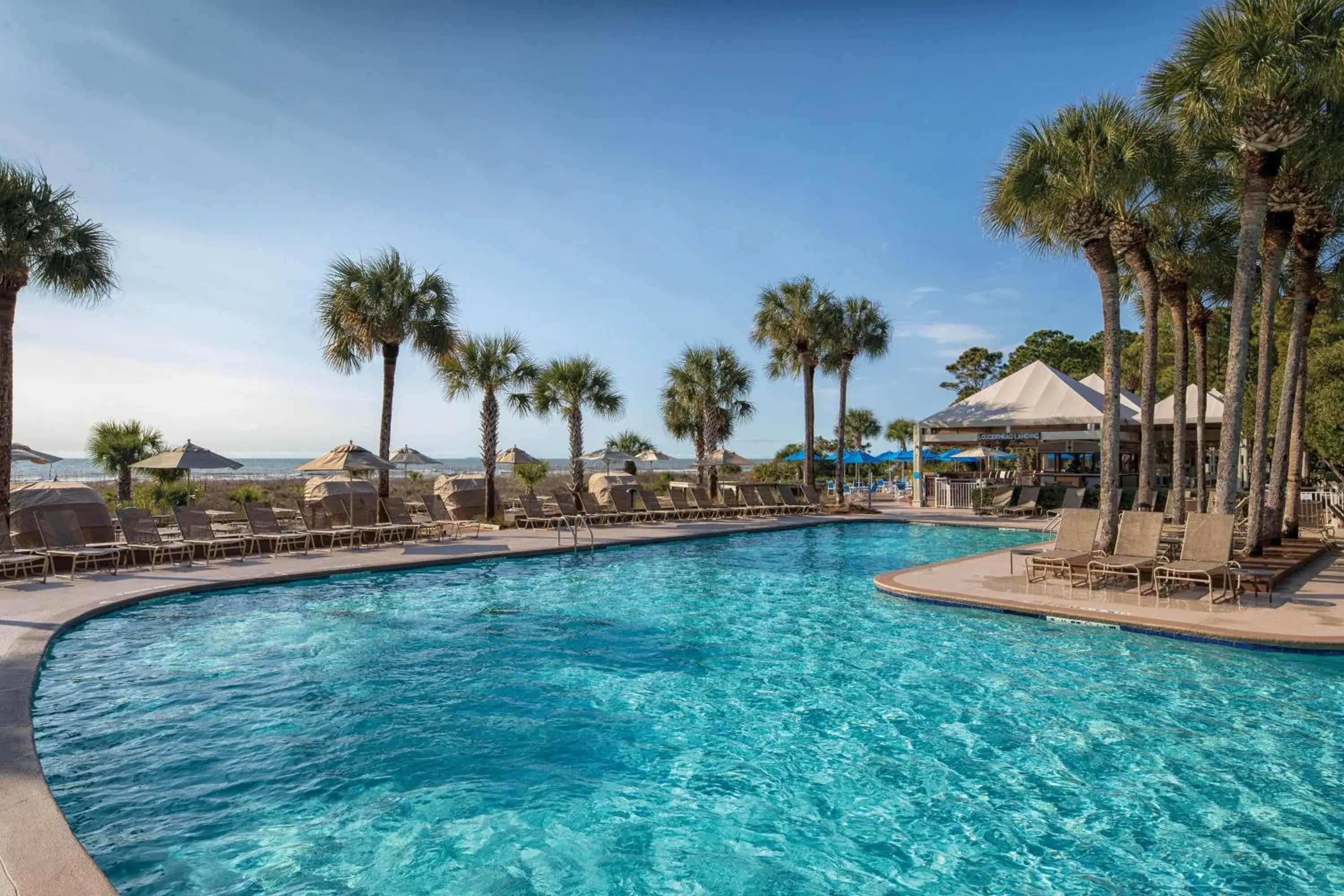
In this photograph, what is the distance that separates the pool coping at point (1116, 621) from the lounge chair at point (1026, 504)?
10911 mm

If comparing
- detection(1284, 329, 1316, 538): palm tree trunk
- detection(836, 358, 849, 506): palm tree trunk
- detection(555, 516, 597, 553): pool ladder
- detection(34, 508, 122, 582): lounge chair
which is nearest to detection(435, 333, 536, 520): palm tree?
detection(555, 516, 597, 553): pool ladder

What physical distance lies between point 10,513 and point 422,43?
9921mm

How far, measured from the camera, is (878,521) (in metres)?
22.1

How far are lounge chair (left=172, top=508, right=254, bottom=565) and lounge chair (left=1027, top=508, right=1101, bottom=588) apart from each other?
12954 millimetres

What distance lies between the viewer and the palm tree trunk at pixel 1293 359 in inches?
472

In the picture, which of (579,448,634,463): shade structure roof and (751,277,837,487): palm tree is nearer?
(579,448,634,463): shade structure roof

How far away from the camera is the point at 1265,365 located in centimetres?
1224

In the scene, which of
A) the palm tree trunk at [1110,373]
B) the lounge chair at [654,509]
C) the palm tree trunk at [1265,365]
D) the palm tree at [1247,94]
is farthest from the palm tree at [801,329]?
the palm tree at [1247,94]

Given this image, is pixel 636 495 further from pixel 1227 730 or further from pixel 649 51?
pixel 1227 730

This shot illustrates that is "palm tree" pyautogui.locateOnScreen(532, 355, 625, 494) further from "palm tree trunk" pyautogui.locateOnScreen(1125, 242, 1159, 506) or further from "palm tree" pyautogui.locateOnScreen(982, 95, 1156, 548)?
"palm tree trunk" pyautogui.locateOnScreen(1125, 242, 1159, 506)

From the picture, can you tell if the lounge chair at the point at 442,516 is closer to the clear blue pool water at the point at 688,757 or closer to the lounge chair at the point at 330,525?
the lounge chair at the point at 330,525

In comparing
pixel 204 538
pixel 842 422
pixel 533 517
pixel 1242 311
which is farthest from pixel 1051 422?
pixel 204 538

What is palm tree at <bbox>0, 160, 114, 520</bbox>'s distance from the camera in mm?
12555

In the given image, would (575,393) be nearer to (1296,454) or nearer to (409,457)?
(409,457)
